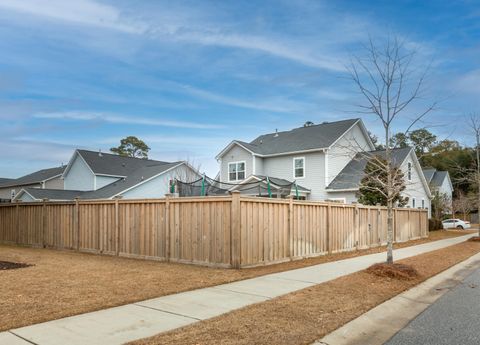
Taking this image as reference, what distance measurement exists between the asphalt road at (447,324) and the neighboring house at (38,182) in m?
36.7

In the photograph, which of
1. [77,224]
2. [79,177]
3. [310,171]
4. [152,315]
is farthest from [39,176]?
[152,315]

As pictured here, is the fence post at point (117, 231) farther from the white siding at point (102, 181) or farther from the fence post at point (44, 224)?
the white siding at point (102, 181)

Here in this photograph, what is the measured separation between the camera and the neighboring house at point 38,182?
38.6 m

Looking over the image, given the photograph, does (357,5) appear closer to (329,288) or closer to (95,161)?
(329,288)

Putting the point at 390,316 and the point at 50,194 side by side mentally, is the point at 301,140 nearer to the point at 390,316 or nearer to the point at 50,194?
the point at 50,194

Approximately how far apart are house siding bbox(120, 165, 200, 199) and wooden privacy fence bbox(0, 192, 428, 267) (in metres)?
13.7

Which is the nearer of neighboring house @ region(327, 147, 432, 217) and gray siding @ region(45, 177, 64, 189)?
neighboring house @ region(327, 147, 432, 217)

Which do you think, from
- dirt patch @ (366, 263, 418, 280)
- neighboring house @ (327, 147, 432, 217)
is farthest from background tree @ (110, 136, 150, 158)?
dirt patch @ (366, 263, 418, 280)

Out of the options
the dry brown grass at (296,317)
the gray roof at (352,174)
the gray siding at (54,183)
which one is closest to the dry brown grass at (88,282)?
the dry brown grass at (296,317)

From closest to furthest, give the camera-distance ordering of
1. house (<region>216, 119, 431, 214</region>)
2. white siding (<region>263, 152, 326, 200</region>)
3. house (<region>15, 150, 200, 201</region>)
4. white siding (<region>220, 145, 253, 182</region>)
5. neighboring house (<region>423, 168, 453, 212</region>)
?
house (<region>216, 119, 431, 214</region>)
white siding (<region>263, 152, 326, 200</region>)
white siding (<region>220, 145, 253, 182</region>)
house (<region>15, 150, 200, 201</region>)
neighboring house (<region>423, 168, 453, 212</region>)

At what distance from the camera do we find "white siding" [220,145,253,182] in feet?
97.9

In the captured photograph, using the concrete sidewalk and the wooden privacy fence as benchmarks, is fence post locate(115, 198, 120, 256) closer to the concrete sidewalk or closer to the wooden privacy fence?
the wooden privacy fence

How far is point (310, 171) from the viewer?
92.4 feet

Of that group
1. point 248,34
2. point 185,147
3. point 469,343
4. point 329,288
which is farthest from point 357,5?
point 185,147
